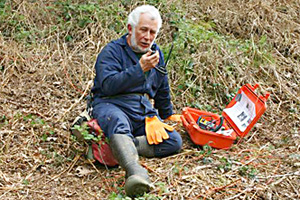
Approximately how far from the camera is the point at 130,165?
10.1 feet

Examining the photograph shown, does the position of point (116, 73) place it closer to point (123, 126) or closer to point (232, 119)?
point (123, 126)

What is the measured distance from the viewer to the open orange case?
12.3 feet

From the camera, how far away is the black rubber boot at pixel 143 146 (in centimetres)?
356

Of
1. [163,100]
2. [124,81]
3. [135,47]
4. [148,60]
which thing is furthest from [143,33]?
[163,100]

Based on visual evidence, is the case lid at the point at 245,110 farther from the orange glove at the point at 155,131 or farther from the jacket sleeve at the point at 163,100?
the orange glove at the point at 155,131

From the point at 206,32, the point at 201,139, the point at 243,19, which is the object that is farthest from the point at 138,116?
the point at 243,19

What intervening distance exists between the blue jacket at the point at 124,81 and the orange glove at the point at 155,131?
0.26 feet

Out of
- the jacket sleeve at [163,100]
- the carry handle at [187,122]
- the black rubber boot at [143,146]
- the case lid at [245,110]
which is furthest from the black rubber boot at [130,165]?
the case lid at [245,110]

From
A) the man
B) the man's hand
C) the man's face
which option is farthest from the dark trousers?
the man's face

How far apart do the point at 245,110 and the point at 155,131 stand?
3.16 ft

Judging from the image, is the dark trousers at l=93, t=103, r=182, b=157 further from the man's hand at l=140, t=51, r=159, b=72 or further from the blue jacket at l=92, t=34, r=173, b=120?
the man's hand at l=140, t=51, r=159, b=72

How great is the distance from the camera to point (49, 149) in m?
3.70

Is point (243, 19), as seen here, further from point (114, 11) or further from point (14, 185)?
point (14, 185)

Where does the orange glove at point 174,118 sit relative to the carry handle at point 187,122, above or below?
below
